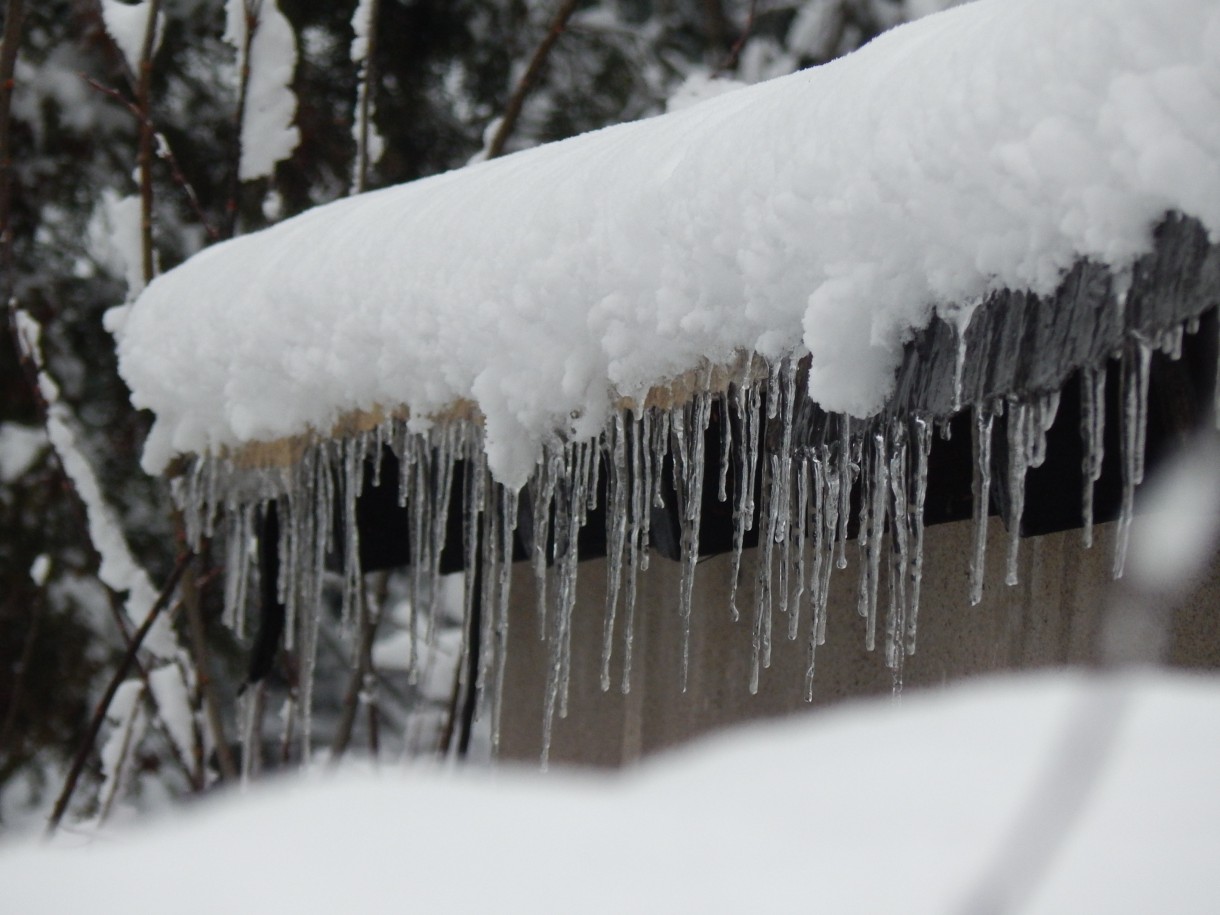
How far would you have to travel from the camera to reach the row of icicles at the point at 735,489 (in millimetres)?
1441

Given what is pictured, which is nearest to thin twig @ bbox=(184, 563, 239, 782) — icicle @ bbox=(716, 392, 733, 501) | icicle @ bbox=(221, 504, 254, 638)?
icicle @ bbox=(221, 504, 254, 638)

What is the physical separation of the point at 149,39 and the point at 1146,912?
168 inches

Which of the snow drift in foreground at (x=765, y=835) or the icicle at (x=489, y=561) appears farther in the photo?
the icicle at (x=489, y=561)

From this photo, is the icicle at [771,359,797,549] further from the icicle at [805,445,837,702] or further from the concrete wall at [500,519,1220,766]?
the concrete wall at [500,519,1220,766]

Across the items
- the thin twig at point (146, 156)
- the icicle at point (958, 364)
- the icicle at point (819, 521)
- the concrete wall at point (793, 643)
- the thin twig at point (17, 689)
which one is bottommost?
the thin twig at point (17, 689)

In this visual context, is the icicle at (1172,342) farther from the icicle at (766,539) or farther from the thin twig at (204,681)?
the thin twig at (204,681)

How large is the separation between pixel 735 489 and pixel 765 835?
1.01 m

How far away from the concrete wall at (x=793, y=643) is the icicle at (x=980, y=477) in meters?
0.58

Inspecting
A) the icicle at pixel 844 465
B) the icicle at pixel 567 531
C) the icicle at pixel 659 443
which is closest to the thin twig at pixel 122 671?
the icicle at pixel 567 531

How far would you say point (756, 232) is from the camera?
147cm

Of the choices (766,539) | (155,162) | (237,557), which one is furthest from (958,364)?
(155,162)

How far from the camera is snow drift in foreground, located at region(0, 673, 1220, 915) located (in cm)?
194

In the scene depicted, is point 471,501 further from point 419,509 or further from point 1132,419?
point 1132,419

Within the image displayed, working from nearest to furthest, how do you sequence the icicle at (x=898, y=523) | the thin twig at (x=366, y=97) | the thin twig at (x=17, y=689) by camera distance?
the icicle at (x=898, y=523) < the thin twig at (x=366, y=97) < the thin twig at (x=17, y=689)
